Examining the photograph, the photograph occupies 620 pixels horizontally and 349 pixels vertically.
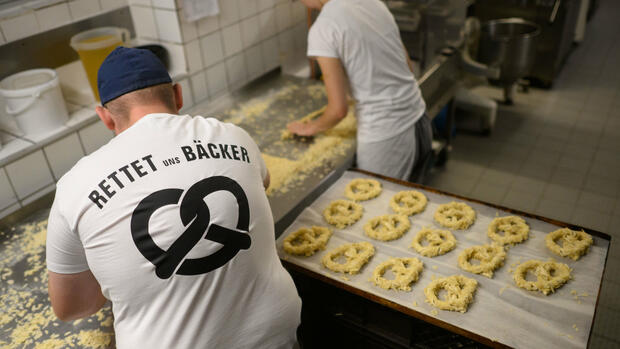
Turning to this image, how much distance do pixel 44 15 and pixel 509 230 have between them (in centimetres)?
245

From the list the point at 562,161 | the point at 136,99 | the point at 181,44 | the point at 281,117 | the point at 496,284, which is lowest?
the point at 562,161

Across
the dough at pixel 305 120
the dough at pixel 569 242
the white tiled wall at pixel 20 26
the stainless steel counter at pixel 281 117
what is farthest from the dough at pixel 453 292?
the white tiled wall at pixel 20 26

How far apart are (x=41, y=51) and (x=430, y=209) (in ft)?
7.04

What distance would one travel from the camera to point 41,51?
2.48 meters

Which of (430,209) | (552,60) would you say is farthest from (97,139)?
(552,60)

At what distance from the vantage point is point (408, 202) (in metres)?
2.05

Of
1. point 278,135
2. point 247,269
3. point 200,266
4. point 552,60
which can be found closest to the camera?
point 200,266

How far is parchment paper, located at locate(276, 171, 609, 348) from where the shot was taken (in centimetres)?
149

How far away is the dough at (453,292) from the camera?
156 centimetres

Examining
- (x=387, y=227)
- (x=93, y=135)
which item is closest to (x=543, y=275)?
(x=387, y=227)

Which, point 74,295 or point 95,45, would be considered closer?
point 74,295

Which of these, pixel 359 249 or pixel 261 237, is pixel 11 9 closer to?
pixel 261 237

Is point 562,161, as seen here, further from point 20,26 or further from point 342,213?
point 20,26

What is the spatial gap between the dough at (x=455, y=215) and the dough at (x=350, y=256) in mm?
331
